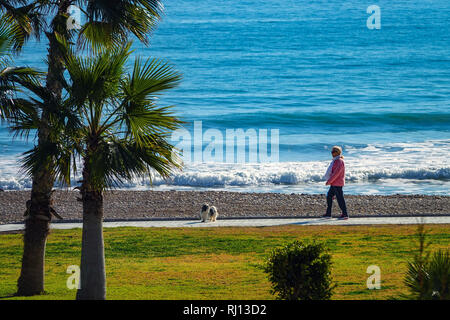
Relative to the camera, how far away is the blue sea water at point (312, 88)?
27609mm

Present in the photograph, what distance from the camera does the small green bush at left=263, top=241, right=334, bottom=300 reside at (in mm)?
7156

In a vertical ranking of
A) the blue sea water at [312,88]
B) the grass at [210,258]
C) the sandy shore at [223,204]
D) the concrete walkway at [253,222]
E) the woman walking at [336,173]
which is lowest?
the grass at [210,258]

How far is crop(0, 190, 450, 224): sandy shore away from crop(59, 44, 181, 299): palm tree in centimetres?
947

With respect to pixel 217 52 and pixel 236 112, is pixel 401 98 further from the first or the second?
pixel 217 52

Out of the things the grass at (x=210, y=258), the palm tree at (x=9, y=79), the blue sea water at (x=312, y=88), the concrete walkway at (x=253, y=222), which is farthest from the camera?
the blue sea water at (x=312, y=88)

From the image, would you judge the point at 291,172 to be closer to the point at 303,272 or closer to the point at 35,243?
the point at 35,243

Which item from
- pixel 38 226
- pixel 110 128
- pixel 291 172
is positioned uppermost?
pixel 291 172

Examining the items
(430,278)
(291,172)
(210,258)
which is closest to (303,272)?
(430,278)

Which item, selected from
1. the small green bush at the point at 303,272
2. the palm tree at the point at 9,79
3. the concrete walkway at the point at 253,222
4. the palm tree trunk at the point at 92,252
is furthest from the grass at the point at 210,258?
the palm tree at the point at 9,79

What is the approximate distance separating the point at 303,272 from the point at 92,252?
2929mm

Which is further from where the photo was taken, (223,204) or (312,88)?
(312,88)

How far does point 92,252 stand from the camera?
331 inches

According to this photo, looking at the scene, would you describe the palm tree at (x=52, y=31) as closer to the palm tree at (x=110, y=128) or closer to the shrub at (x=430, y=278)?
the palm tree at (x=110, y=128)
